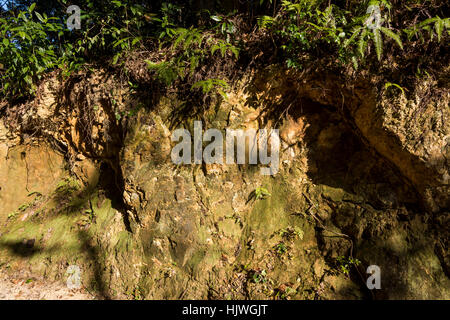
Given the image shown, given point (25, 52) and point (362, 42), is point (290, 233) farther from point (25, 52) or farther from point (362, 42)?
point (25, 52)

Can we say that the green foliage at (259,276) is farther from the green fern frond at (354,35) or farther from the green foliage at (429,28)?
the green foliage at (429,28)

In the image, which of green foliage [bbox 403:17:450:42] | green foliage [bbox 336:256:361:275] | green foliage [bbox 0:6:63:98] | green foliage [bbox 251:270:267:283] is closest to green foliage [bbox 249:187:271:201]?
green foliage [bbox 251:270:267:283]

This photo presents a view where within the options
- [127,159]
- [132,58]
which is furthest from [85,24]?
[127,159]

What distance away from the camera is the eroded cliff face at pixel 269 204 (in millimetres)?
3193

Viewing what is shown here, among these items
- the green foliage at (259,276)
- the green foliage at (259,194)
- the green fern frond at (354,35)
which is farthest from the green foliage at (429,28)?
the green foliage at (259,276)

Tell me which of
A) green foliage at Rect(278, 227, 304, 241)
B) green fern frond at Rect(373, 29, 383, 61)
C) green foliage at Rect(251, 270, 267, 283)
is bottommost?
green foliage at Rect(251, 270, 267, 283)

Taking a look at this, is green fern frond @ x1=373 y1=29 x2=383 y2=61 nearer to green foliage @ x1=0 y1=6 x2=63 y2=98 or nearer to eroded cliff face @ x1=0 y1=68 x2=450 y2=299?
eroded cliff face @ x1=0 y1=68 x2=450 y2=299

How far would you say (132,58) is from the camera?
4246 mm

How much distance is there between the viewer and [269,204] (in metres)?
3.99

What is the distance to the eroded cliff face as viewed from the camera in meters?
3.19

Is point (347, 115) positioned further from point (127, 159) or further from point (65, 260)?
point (65, 260)

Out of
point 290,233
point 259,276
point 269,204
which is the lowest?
point 259,276

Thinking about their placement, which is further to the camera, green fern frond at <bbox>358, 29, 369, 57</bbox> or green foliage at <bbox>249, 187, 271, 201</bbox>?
green foliage at <bbox>249, 187, 271, 201</bbox>

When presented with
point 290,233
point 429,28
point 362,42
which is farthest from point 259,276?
point 429,28
